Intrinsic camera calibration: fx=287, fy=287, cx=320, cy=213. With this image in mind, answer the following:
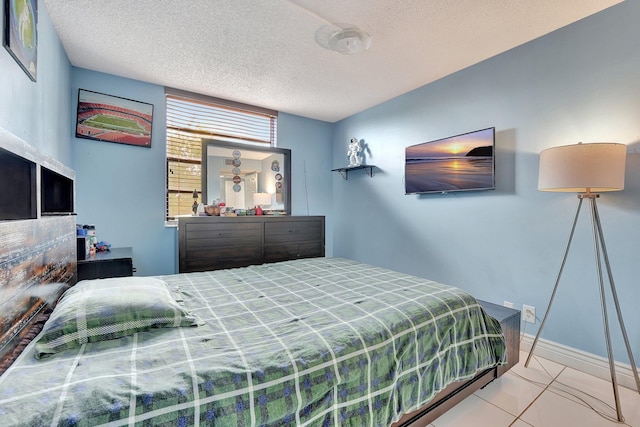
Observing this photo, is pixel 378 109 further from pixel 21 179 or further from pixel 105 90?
pixel 21 179

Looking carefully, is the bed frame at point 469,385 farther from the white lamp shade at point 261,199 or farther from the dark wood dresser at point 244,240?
the white lamp shade at point 261,199

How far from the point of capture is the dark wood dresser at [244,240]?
2891mm

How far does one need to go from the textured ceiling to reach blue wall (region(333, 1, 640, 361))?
0.22 metres

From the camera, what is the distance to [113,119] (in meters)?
2.88

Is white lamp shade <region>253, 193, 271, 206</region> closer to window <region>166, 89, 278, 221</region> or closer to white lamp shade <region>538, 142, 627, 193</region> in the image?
window <region>166, 89, 278, 221</region>

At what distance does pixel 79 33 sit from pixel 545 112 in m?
3.61

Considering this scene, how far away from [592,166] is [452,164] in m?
1.18

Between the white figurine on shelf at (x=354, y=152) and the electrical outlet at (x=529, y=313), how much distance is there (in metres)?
2.36

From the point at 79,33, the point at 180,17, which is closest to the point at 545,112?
the point at 180,17

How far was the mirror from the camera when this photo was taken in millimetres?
3414

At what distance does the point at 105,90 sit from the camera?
9.31 ft

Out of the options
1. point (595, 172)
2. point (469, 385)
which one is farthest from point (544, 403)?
point (595, 172)

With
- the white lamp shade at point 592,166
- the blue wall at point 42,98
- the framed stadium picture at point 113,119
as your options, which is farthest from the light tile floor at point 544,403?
the framed stadium picture at point 113,119

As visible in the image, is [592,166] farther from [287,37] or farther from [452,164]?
[287,37]
